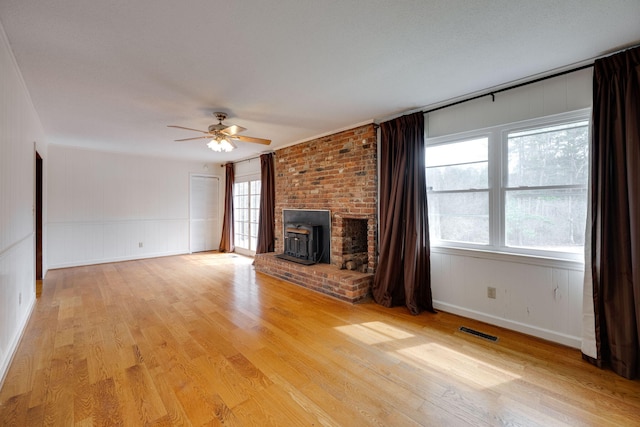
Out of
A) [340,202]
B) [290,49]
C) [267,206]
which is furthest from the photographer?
[267,206]

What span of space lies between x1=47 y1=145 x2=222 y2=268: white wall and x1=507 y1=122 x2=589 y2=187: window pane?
7003mm

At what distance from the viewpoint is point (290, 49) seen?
83.9 inches

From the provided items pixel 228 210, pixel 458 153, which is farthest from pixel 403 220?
pixel 228 210

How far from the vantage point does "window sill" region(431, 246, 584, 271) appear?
2.51 meters

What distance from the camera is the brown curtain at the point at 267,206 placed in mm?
5848

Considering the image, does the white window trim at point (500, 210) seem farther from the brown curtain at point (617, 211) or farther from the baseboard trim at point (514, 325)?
the baseboard trim at point (514, 325)

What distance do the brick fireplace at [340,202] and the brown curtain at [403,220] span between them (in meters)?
0.22

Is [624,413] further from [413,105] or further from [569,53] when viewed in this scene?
[413,105]

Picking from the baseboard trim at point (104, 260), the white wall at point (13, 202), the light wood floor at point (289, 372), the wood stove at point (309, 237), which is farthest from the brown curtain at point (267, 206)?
the white wall at point (13, 202)

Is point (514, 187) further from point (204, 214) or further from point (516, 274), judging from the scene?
point (204, 214)

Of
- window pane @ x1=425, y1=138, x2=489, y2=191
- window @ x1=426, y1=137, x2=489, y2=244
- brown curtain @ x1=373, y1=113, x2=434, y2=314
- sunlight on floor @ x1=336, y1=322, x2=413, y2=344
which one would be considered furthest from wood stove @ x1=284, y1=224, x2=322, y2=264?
window pane @ x1=425, y1=138, x2=489, y2=191

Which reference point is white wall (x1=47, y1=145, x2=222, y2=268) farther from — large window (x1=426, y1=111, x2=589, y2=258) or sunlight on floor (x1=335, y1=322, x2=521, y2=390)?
large window (x1=426, y1=111, x2=589, y2=258)

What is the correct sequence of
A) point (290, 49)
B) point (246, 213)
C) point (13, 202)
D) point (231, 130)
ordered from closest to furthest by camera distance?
point (290, 49), point (13, 202), point (231, 130), point (246, 213)

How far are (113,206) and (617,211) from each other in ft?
26.1
